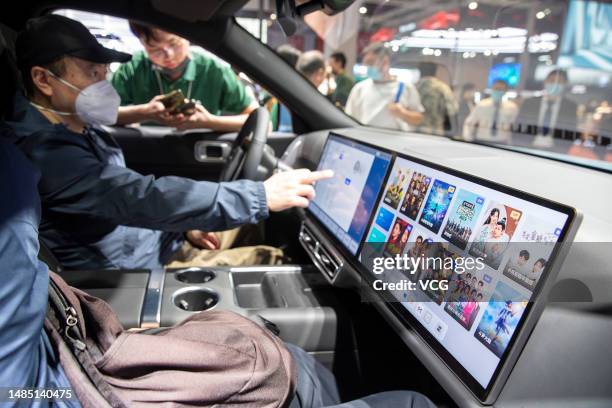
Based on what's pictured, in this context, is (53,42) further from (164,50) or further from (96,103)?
(164,50)

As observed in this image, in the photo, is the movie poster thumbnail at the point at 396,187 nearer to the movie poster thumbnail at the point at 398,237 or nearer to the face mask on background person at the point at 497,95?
the movie poster thumbnail at the point at 398,237

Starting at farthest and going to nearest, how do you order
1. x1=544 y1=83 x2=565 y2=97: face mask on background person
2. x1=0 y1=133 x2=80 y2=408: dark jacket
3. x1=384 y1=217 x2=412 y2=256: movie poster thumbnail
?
x1=544 y1=83 x2=565 y2=97: face mask on background person, x1=384 y1=217 x2=412 y2=256: movie poster thumbnail, x1=0 y1=133 x2=80 y2=408: dark jacket

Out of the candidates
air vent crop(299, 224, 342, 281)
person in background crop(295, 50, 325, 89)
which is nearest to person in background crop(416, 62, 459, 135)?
person in background crop(295, 50, 325, 89)

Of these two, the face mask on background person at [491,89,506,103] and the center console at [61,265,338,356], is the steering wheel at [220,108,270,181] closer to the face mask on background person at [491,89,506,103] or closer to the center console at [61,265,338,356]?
the center console at [61,265,338,356]

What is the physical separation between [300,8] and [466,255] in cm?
79

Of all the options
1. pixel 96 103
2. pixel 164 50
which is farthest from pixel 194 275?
pixel 164 50

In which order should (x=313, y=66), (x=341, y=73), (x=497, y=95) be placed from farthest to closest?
(x=497, y=95) < (x=341, y=73) < (x=313, y=66)

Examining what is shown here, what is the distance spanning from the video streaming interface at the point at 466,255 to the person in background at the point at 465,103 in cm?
287

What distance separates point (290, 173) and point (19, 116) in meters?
0.81

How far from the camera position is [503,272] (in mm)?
763

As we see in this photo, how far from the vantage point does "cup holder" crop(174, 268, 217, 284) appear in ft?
4.94

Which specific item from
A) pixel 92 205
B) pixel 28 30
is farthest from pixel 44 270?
pixel 28 30

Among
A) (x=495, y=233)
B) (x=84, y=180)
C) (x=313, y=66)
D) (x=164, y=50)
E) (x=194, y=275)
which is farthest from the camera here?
(x=313, y=66)

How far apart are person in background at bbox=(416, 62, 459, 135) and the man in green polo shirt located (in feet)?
5.26
